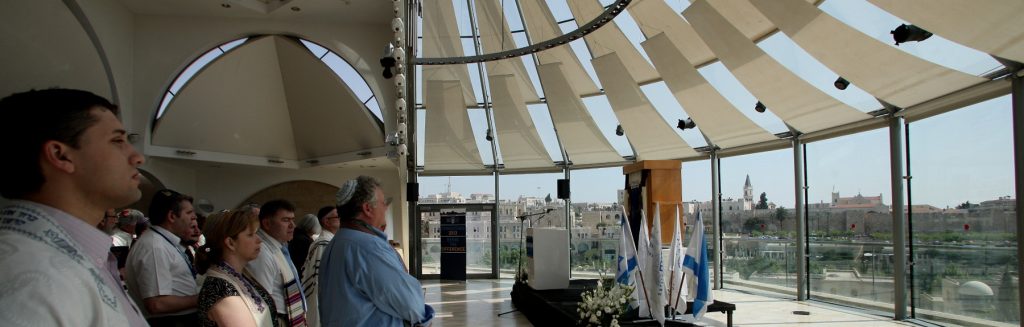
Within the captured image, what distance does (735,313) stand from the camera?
917cm

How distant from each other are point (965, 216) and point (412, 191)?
10206mm

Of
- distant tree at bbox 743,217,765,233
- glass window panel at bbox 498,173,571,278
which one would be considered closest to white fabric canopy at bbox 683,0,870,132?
distant tree at bbox 743,217,765,233

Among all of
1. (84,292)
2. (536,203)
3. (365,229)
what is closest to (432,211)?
(536,203)

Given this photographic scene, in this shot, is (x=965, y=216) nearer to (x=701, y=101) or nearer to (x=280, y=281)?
(x=701, y=101)

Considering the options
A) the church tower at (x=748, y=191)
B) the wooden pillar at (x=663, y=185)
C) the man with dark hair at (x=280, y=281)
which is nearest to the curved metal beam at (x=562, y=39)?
the wooden pillar at (x=663, y=185)

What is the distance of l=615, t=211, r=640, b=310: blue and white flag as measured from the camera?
277 inches

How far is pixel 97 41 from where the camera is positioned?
11.5 m

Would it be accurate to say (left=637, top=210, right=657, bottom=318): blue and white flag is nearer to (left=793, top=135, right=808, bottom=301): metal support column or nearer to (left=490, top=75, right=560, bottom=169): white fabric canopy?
(left=793, top=135, right=808, bottom=301): metal support column

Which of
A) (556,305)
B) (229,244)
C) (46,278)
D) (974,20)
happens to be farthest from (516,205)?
(46,278)

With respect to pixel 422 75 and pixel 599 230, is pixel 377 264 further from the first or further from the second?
pixel 599 230

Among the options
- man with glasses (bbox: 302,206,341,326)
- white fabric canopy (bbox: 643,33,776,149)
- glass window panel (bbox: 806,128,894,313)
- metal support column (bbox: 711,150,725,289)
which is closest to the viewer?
man with glasses (bbox: 302,206,341,326)

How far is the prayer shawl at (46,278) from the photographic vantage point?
87cm

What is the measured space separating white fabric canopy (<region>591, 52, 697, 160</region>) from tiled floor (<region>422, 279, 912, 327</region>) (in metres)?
2.86

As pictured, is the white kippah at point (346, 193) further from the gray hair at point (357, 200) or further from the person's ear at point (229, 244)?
the person's ear at point (229, 244)
